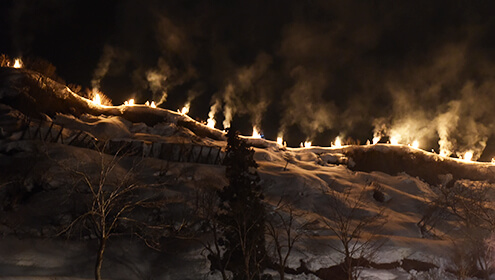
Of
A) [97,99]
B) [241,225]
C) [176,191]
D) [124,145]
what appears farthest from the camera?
[97,99]

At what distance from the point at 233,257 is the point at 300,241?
7.36 meters

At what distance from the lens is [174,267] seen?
22.8m

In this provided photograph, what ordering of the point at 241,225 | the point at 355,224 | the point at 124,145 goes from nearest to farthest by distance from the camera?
the point at 241,225, the point at 355,224, the point at 124,145

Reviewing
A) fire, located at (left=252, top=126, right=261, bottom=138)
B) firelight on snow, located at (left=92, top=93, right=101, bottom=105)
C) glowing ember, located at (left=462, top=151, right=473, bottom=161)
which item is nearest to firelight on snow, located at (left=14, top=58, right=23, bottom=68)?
firelight on snow, located at (left=92, top=93, right=101, bottom=105)

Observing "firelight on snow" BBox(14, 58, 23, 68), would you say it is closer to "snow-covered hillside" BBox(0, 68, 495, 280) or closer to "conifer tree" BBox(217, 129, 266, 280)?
"snow-covered hillside" BBox(0, 68, 495, 280)

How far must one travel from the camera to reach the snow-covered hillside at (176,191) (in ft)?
74.0

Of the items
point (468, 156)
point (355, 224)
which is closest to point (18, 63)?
point (355, 224)

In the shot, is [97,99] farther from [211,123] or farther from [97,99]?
[211,123]

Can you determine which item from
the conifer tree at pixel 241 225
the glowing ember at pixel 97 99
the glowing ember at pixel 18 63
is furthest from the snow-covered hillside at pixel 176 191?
the glowing ember at pixel 18 63

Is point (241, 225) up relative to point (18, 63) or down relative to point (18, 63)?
down

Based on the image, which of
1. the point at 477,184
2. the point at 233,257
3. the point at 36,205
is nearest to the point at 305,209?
the point at 233,257

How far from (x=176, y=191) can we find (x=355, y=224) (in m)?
18.9

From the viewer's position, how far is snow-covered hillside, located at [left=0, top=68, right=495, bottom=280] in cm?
2256

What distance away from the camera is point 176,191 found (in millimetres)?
30609
